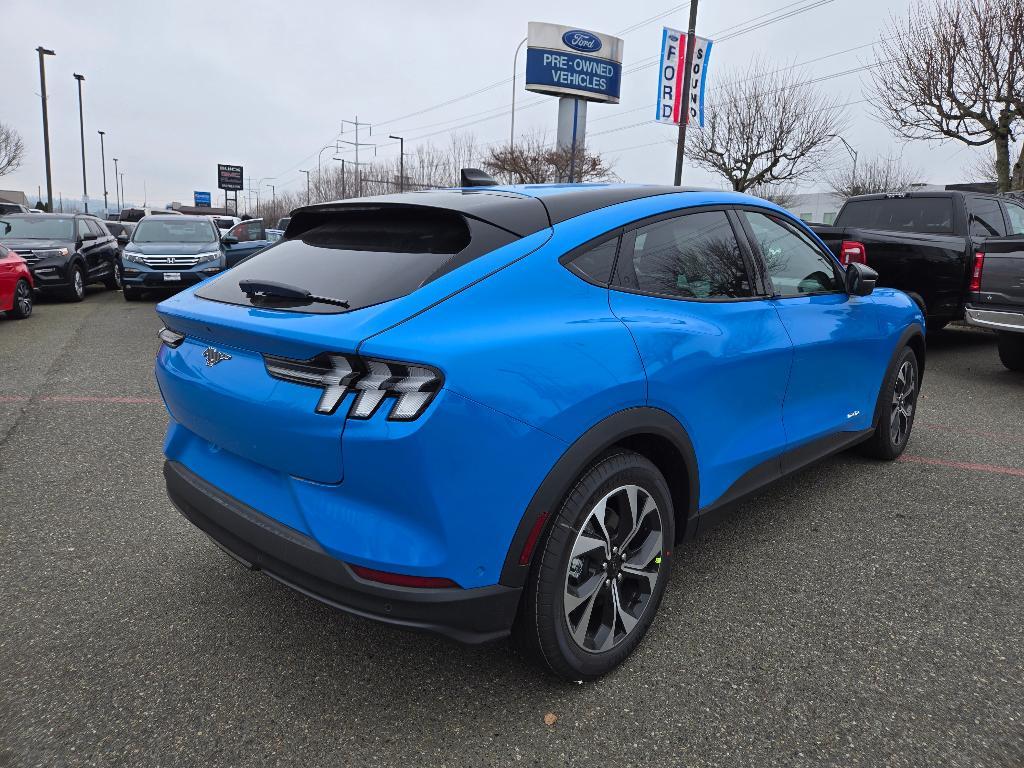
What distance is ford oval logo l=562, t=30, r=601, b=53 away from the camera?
131ft

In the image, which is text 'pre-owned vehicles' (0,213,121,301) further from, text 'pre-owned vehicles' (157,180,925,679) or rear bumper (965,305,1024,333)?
rear bumper (965,305,1024,333)

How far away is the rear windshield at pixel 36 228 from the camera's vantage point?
1326cm

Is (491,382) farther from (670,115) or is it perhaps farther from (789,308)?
(670,115)


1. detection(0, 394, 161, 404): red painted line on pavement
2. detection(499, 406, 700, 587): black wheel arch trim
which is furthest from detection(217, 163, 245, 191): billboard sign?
detection(499, 406, 700, 587): black wheel arch trim

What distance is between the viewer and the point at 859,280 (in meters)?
3.62

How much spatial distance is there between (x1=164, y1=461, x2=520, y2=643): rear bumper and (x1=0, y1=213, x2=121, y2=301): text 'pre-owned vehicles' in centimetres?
1313

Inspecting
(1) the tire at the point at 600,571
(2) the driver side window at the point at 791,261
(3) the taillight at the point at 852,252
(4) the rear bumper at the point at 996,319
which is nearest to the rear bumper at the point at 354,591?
(1) the tire at the point at 600,571

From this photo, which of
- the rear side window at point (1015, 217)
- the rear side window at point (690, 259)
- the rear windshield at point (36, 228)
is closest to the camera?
the rear side window at point (690, 259)

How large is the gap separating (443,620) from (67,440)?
3.99 meters

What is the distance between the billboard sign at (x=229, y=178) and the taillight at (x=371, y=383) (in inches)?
4269

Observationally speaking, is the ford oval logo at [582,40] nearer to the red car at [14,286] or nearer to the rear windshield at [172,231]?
the rear windshield at [172,231]

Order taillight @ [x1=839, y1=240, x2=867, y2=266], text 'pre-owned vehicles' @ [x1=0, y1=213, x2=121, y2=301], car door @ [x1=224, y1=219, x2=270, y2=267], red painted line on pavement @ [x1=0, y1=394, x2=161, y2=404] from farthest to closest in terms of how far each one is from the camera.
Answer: car door @ [x1=224, y1=219, x2=270, y2=267]
text 'pre-owned vehicles' @ [x1=0, y1=213, x2=121, y2=301]
taillight @ [x1=839, y1=240, x2=867, y2=266]
red painted line on pavement @ [x1=0, y1=394, x2=161, y2=404]

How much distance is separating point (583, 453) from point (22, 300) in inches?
460

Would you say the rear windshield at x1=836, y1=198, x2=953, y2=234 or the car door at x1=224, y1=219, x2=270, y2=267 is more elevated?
the rear windshield at x1=836, y1=198, x2=953, y2=234
